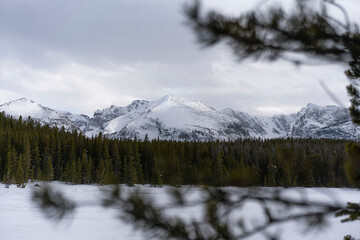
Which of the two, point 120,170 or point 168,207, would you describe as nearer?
point 168,207

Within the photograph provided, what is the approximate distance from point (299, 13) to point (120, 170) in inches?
2284

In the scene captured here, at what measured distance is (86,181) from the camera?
53.3 metres

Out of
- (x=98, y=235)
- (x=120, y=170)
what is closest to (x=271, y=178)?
(x=120, y=170)

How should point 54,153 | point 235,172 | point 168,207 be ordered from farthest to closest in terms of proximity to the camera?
point 54,153, point 168,207, point 235,172

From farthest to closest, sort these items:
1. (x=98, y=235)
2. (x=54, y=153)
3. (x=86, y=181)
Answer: (x=54, y=153) < (x=86, y=181) < (x=98, y=235)

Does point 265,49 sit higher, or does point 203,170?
point 265,49

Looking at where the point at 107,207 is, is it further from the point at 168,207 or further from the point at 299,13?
the point at 299,13

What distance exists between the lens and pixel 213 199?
9.26 ft

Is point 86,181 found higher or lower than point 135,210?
lower

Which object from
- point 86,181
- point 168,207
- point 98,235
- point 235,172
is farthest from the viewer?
point 86,181

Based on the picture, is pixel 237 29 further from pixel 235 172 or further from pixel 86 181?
pixel 86 181

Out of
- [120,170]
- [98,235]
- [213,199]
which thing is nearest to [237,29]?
[213,199]

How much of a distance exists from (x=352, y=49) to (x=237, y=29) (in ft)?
3.92

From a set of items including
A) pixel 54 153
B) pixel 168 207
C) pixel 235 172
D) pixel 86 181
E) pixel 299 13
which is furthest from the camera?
pixel 54 153
